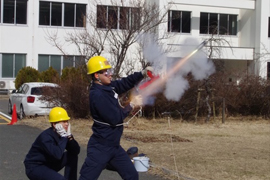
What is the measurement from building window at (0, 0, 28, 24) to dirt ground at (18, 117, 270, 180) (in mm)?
15297

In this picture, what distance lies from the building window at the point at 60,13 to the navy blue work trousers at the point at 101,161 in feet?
85.6

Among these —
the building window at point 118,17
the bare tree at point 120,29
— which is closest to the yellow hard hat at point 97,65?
the bare tree at point 120,29

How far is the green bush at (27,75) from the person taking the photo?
2923cm

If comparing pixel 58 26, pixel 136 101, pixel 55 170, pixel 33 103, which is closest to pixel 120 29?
pixel 33 103

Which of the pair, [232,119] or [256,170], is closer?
[256,170]

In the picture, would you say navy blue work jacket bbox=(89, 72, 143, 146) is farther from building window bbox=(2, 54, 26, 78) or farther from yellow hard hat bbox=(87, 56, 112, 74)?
building window bbox=(2, 54, 26, 78)

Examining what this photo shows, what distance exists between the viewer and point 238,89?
61.3 ft

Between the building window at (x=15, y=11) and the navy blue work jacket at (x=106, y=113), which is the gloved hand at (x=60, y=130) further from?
the building window at (x=15, y=11)

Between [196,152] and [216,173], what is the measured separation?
7.04ft

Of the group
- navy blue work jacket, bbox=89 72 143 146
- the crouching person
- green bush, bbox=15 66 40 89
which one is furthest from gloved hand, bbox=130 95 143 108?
green bush, bbox=15 66 40 89

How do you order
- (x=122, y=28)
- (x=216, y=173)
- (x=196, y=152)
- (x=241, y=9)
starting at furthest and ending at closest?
1. (x=241, y=9)
2. (x=122, y=28)
3. (x=196, y=152)
4. (x=216, y=173)

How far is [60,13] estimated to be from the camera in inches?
1249

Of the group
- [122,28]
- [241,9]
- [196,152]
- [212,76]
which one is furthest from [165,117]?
[241,9]

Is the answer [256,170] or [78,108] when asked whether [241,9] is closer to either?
[78,108]
